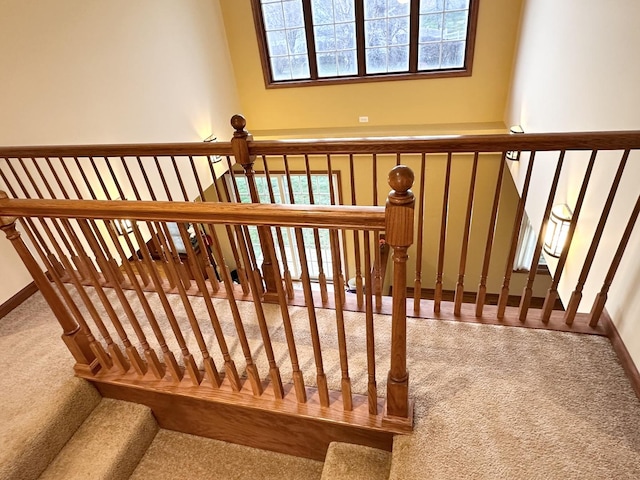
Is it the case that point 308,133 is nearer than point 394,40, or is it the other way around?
point 394,40

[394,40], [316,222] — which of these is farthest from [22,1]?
[394,40]

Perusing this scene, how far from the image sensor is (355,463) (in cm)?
143

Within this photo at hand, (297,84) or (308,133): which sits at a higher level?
(297,84)

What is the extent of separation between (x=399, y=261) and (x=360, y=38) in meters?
4.87

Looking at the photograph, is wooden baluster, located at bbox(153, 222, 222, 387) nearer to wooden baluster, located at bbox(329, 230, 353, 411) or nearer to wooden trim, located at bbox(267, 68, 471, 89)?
wooden baluster, located at bbox(329, 230, 353, 411)

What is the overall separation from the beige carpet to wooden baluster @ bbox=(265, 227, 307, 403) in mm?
165

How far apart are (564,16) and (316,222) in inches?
134

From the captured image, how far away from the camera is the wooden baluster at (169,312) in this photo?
1.39 meters

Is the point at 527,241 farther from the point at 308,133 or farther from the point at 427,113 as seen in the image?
the point at 308,133

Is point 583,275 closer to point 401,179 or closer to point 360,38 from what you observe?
point 401,179

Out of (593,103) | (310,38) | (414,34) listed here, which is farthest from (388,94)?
(593,103)

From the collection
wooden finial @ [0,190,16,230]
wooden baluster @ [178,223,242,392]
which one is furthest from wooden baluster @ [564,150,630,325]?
wooden finial @ [0,190,16,230]

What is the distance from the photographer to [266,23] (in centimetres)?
514

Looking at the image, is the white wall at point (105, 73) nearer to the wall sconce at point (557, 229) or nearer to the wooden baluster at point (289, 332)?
the wooden baluster at point (289, 332)
